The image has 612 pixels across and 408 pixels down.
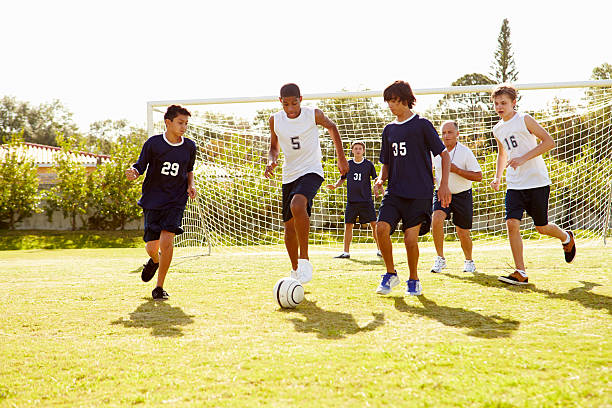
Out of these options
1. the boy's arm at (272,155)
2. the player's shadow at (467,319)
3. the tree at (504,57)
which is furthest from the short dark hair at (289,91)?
the tree at (504,57)

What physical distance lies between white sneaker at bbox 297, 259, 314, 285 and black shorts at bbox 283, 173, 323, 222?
488 mm

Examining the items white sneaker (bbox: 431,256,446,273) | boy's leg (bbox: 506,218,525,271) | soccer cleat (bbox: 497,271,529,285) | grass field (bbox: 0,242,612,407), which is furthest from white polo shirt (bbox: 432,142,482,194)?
soccer cleat (bbox: 497,271,529,285)

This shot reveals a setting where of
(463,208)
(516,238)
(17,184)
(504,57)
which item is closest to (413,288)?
(516,238)

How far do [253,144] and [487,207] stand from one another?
4.85 m

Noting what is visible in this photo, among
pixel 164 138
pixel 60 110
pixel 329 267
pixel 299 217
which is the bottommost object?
pixel 329 267

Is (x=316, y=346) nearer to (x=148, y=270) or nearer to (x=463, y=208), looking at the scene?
(x=148, y=270)

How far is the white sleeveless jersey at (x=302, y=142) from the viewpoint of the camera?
4.98m

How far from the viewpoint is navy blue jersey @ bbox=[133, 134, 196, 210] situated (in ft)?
16.2

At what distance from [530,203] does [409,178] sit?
1.46 metres

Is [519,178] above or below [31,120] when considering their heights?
below

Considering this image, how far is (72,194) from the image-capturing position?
1872cm

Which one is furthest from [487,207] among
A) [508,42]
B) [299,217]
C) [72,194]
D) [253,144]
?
[508,42]

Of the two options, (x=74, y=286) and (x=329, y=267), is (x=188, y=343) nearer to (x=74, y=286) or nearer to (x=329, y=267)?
(x=74, y=286)

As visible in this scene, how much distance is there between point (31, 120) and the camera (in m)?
51.3
